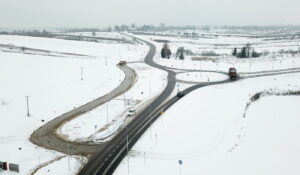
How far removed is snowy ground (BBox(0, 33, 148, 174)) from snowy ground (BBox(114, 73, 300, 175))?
10.1 meters

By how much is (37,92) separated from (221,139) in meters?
33.4

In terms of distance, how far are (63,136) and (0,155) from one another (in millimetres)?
6489

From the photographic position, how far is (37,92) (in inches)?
1895

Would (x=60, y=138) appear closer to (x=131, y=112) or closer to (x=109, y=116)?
(x=109, y=116)

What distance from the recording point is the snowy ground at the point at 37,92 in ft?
91.8

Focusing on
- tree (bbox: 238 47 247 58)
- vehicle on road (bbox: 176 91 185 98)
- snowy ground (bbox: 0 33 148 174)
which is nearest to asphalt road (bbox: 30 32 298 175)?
vehicle on road (bbox: 176 91 185 98)

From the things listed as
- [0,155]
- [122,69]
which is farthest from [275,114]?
[122,69]

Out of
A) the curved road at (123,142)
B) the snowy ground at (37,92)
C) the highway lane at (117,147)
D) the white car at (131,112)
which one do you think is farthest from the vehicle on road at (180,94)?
the snowy ground at (37,92)

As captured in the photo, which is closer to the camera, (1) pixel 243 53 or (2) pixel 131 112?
(2) pixel 131 112

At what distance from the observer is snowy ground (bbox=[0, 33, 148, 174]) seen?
28.0 m

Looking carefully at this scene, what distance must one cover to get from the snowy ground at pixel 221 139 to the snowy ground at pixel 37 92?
10142 millimetres

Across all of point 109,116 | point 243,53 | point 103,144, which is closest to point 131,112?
point 109,116

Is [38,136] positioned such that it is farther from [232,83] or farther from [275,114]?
[232,83]

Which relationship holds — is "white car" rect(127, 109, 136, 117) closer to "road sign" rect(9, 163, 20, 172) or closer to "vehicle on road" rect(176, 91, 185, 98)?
"vehicle on road" rect(176, 91, 185, 98)
